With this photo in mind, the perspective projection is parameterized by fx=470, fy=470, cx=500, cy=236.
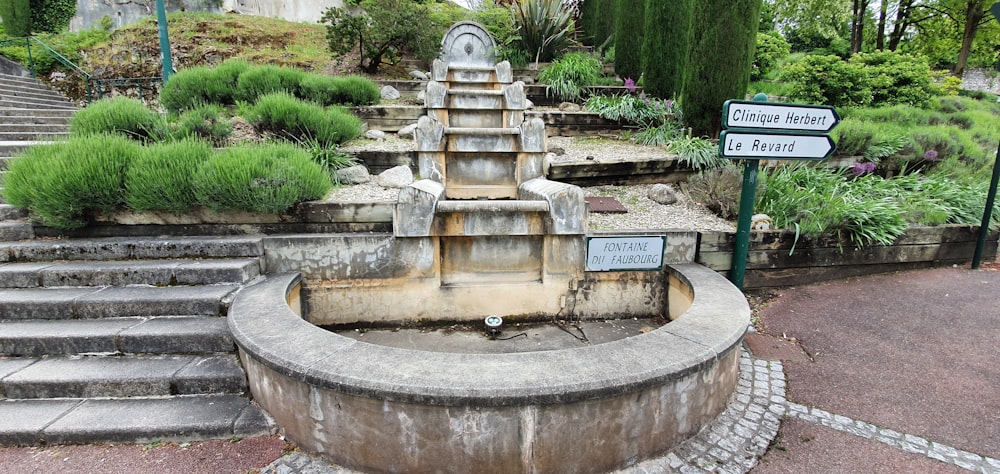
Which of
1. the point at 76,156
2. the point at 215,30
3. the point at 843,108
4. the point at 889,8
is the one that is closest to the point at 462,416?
the point at 76,156

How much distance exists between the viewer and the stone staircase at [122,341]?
2.39 metres

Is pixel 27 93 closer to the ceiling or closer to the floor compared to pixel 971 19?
closer to the floor

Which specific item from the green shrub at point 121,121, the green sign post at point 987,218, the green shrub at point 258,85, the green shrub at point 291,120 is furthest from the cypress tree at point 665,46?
the green shrub at point 121,121

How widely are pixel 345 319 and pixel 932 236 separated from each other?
549 centimetres

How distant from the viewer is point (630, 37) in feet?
29.8

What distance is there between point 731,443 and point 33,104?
1212cm

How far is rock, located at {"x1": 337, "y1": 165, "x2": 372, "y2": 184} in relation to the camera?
467 cm

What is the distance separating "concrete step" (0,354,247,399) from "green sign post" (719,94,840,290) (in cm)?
333

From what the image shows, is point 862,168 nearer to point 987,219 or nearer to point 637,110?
point 987,219

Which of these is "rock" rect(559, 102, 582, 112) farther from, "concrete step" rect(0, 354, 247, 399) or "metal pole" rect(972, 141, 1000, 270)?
"concrete step" rect(0, 354, 247, 399)

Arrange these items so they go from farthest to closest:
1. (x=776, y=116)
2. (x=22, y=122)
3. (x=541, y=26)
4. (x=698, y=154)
Result: (x=541, y=26)
(x=22, y=122)
(x=698, y=154)
(x=776, y=116)

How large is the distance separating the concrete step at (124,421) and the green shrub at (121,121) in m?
2.97

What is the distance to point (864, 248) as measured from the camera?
4.31 meters

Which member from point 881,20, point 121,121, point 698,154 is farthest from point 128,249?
point 881,20
